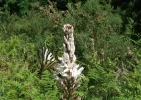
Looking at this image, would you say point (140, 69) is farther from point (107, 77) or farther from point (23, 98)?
point (23, 98)

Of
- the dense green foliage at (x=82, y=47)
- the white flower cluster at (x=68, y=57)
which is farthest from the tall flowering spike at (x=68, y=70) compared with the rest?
the dense green foliage at (x=82, y=47)

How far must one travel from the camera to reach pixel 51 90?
5438 millimetres

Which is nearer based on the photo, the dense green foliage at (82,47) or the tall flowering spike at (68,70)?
the tall flowering spike at (68,70)

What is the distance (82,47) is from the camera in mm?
6949

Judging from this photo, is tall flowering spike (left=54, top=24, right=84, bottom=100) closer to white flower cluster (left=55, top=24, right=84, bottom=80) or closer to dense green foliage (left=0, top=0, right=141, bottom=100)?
white flower cluster (left=55, top=24, right=84, bottom=80)

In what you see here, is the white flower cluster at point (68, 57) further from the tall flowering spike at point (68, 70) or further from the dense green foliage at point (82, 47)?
the dense green foliage at point (82, 47)

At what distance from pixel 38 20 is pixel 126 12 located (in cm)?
191

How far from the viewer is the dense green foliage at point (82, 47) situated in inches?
214

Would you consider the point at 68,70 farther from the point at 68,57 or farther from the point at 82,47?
the point at 82,47

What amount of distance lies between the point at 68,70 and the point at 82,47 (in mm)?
4890

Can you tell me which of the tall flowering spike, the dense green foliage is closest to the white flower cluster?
the tall flowering spike

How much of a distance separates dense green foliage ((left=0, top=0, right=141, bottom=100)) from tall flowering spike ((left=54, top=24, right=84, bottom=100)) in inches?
113

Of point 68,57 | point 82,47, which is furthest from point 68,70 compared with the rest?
point 82,47

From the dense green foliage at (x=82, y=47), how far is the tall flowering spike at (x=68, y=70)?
286cm
